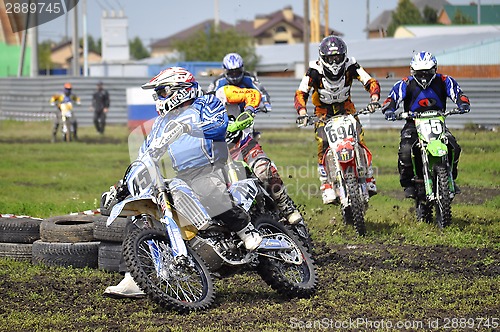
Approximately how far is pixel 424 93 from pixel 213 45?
180 feet

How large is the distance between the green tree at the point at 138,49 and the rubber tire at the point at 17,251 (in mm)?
137700

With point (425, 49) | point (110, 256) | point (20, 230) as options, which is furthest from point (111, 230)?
point (425, 49)

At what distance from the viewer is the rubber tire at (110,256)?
8.77m

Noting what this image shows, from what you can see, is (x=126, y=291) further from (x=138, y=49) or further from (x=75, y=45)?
(x=138, y=49)

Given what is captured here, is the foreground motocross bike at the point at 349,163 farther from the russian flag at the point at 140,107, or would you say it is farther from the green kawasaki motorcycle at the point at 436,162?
the russian flag at the point at 140,107

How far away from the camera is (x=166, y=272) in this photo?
693 centimetres

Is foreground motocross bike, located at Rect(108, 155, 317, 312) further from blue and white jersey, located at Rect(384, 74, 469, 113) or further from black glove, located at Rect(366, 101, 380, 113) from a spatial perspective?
blue and white jersey, located at Rect(384, 74, 469, 113)

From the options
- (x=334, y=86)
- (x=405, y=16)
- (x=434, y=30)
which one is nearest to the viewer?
(x=334, y=86)

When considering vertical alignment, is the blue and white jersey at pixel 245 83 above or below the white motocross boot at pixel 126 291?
above

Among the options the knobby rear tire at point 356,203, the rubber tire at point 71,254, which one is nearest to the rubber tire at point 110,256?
the rubber tire at point 71,254

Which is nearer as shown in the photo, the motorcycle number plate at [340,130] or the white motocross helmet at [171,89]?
the white motocross helmet at [171,89]

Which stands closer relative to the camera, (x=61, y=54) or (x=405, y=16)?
(x=405, y=16)

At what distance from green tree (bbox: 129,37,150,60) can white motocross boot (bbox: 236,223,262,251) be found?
140138 mm

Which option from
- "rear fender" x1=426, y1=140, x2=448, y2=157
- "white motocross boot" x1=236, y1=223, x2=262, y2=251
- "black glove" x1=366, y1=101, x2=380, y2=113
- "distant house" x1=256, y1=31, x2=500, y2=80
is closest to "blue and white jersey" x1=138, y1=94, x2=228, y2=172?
"white motocross boot" x1=236, y1=223, x2=262, y2=251
